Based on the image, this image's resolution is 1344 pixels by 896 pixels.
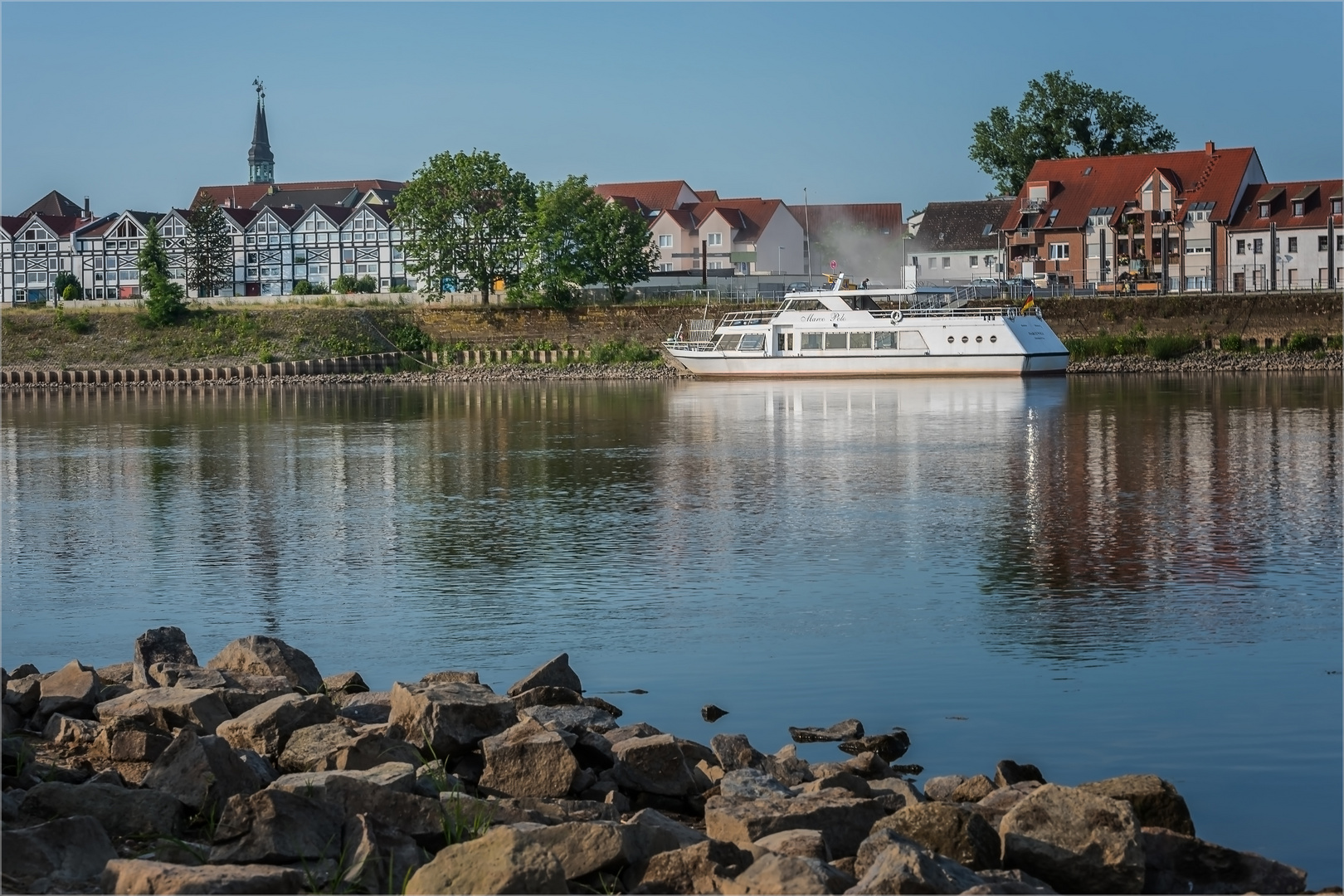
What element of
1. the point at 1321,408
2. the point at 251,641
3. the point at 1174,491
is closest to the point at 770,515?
the point at 1174,491

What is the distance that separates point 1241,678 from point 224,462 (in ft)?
75.8

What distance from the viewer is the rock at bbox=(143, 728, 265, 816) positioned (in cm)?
773

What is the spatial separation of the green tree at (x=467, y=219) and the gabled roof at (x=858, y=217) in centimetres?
2981

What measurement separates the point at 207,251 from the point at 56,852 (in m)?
97.8

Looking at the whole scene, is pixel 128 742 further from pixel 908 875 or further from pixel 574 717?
pixel 908 875

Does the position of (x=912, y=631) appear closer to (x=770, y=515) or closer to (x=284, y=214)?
(x=770, y=515)

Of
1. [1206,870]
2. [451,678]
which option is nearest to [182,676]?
[451,678]

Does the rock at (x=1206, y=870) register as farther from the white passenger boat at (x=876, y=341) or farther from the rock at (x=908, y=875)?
the white passenger boat at (x=876, y=341)

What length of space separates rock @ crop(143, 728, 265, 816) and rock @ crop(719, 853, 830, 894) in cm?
272

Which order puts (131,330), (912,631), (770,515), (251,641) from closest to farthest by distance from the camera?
(251,641) < (912,631) < (770,515) < (131,330)

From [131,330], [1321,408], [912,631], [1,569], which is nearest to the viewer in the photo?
[912,631]

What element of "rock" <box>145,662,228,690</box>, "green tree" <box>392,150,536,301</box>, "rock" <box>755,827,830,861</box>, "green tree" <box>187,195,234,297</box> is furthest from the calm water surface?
"green tree" <box>187,195,234,297</box>

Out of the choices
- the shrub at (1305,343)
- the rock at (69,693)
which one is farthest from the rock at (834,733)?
the shrub at (1305,343)

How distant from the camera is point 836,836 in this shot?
763 centimetres
